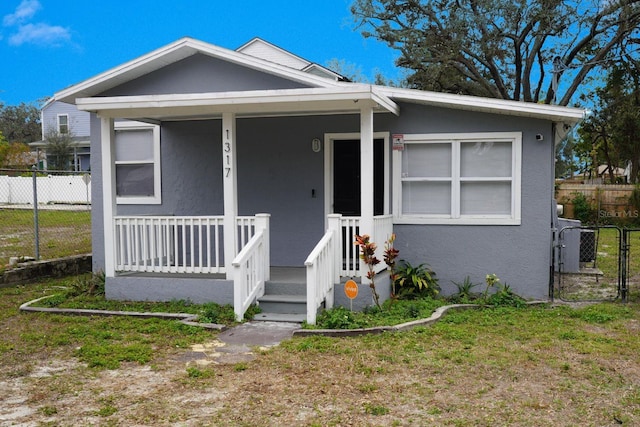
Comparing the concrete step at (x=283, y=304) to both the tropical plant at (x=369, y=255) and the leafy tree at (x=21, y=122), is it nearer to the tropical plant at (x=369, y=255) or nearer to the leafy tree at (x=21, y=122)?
the tropical plant at (x=369, y=255)

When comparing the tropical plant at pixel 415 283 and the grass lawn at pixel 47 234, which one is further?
the grass lawn at pixel 47 234

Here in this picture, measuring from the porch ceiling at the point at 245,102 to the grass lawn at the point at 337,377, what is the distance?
9.06 ft

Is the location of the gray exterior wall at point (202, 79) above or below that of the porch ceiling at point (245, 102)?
above

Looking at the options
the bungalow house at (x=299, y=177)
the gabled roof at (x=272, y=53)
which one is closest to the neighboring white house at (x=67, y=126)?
the gabled roof at (x=272, y=53)

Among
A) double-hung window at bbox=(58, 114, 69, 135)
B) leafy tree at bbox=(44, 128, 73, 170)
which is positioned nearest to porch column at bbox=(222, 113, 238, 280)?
leafy tree at bbox=(44, 128, 73, 170)

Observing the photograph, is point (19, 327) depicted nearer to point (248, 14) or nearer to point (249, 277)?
point (249, 277)

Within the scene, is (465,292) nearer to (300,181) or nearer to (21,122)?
(300,181)

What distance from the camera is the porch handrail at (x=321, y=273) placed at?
6.75 m

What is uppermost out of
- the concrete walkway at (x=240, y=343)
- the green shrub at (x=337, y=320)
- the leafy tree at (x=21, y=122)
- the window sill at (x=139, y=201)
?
the leafy tree at (x=21, y=122)

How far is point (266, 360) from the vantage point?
18.2ft

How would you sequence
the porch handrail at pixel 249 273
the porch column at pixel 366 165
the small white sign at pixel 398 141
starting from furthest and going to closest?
1. the small white sign at pixel 398 141
2. the porch column at pixel 366 165
3. the porch handrail at pixel 249 273

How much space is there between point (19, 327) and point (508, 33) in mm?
21845

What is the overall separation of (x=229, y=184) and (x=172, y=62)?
2.20 meters

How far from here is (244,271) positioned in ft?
23.2
